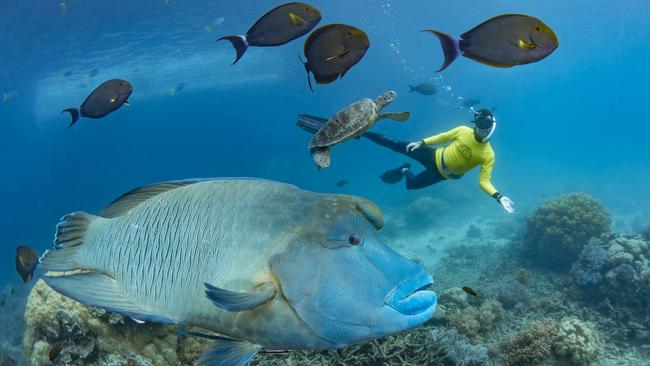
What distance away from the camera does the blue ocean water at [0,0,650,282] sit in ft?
91.5

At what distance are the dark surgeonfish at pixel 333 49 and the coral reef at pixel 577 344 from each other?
16.4ft

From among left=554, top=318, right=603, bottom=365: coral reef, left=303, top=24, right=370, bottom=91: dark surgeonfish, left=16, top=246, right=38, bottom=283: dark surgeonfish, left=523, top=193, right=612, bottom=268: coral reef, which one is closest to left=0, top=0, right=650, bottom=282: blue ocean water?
left=523, top=193, right=612, bottom=268: coral reef

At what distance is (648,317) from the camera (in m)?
6.77

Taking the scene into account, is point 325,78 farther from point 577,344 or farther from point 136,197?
point 577,344

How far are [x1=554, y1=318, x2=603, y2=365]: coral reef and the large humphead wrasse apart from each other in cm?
534

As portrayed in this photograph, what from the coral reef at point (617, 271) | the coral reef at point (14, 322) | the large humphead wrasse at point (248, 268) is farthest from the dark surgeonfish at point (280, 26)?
the coral reef at point (14, 322)

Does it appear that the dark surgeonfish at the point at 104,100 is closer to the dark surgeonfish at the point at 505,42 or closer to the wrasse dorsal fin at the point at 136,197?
the wrasse dorsal fin at the point at 136,197

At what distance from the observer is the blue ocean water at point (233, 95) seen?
27875mm

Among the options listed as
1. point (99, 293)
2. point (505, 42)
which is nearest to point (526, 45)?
Answer: point (505, 42)

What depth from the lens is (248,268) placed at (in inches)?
56.0

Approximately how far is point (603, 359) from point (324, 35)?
20.2 feet

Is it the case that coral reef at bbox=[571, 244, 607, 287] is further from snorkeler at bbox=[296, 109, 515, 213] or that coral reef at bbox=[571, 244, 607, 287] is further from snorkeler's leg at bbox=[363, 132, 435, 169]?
snorkeler's leg at bbox=[363, 132, 435, 169]

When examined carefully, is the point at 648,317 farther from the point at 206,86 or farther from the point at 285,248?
the point at 206,86

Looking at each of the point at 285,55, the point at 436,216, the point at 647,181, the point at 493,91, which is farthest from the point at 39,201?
the point at 493,91
